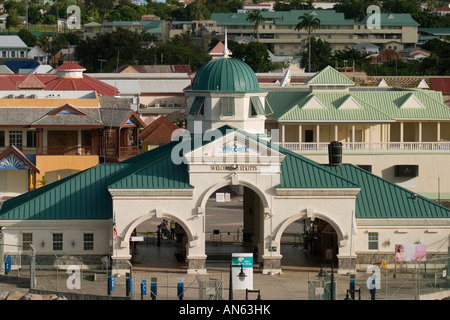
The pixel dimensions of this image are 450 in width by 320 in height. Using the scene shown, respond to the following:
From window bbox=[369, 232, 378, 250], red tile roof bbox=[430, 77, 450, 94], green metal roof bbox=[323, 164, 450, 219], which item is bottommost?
window bbox=[369, 232, 378, 250]

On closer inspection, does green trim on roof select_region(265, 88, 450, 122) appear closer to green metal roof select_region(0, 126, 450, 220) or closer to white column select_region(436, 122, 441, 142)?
white column select_region(436, 122, 441, 142)

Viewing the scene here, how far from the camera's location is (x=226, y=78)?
250ft

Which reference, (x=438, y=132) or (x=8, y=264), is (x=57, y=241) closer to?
(x=8, y=264)

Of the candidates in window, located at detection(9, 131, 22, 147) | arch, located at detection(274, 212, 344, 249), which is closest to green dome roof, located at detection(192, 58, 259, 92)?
arch, located at detection(274, 212, 344, 249)

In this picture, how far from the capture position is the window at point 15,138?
102562 mm

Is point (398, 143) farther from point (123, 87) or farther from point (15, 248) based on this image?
point (123, 87)

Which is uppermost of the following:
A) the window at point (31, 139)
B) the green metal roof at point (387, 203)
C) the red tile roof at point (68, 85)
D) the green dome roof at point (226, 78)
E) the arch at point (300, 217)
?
the red tile roof at point (68, 85)

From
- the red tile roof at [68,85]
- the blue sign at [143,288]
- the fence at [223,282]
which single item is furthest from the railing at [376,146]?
the blue sign at [143,288]

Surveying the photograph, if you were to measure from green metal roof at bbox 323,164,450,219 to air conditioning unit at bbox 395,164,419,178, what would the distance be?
99.5 feet

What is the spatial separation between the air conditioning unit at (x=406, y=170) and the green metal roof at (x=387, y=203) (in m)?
30.3

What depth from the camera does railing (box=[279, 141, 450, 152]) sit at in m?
104

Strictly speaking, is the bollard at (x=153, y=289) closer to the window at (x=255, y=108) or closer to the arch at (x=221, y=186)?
the arch at (x=221, y=186)

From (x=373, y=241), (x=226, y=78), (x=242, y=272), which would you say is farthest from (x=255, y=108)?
(x=242, y=272)

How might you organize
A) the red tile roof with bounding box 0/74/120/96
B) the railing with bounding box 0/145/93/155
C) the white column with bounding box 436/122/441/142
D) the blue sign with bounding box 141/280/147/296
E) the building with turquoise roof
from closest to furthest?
the blue sign with bounding box 141/280/147/296 < the building with turquoise roof < the railing with bounding box 0/145/93/155 < the white column with bounding box 436/122/441/142 < the red tile roof with bounding box 0/74/120/96
